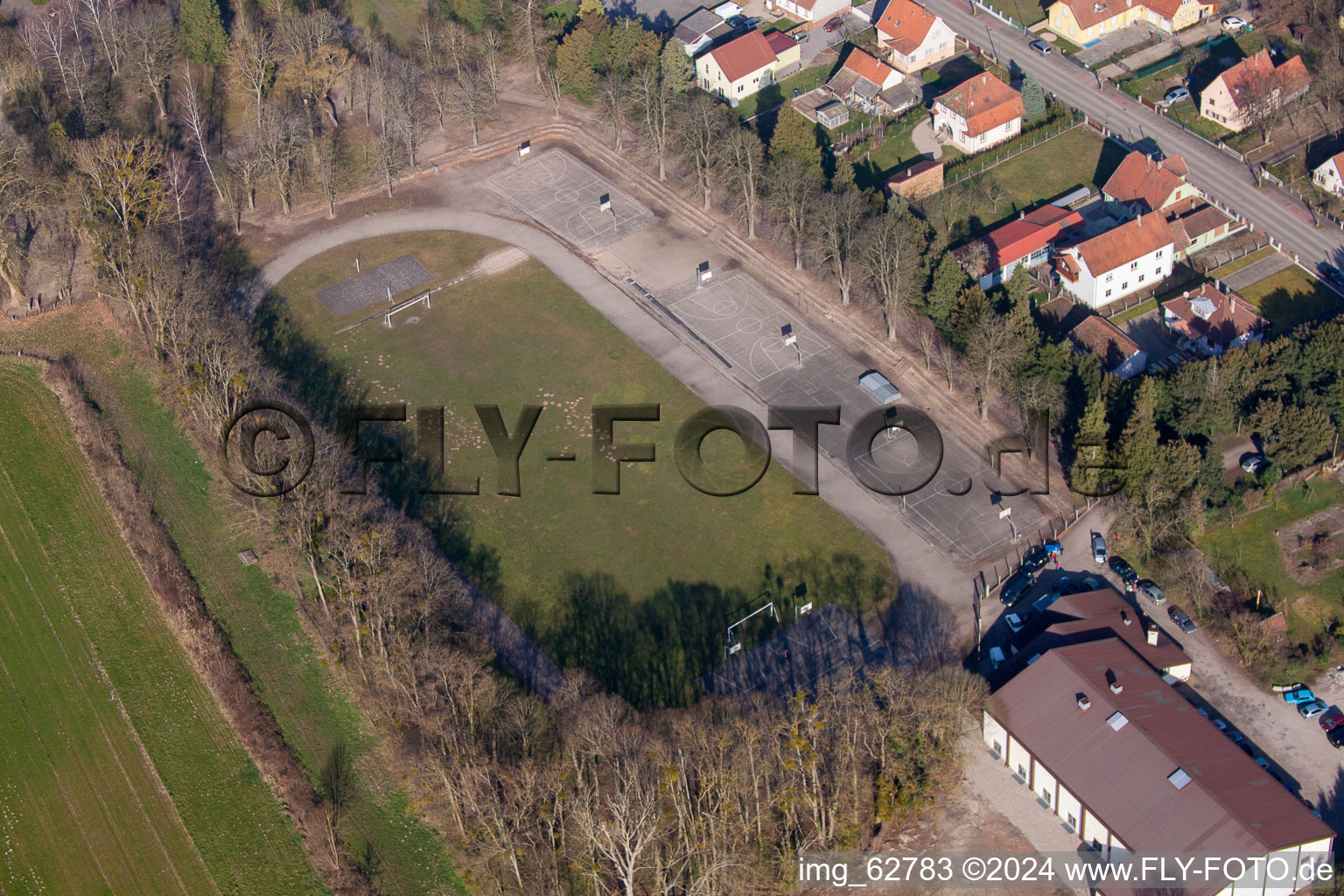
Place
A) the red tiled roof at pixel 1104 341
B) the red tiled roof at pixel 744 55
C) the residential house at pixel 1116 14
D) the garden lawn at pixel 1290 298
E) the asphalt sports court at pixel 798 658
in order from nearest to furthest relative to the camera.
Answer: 1. the asphalt sports court at pixel 798 658
2. the red tiled roof at pixel 1104 341
3. the garden lawn at pixel 1290 298
4. the red tiled roof at pixel 744 55
5. the residential house at pixel 1116 14

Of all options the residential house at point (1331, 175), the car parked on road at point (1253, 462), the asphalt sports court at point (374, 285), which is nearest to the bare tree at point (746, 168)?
→ the asphalt sports court at point (374, 285)

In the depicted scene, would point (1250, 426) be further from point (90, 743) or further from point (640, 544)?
point (90, 743)

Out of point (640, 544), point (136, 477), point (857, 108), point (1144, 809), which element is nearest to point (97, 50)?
point (136, 477)

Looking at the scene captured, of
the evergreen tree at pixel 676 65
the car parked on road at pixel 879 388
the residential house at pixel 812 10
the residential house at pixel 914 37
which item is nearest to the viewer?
the car parked on road at pixel 879 388

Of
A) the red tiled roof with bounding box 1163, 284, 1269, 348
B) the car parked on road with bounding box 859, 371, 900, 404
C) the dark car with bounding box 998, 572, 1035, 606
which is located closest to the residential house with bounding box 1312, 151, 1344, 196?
the red tiled roof with bounding box 1163, 284, 1269, 348

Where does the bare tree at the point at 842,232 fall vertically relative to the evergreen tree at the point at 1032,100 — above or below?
below

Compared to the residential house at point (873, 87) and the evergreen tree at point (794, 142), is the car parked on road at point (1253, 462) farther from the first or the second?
the residential house at point (873, 87)

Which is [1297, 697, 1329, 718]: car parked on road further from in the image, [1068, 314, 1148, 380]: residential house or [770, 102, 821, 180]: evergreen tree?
[770, 102, 821, 180]: evergreen tree
